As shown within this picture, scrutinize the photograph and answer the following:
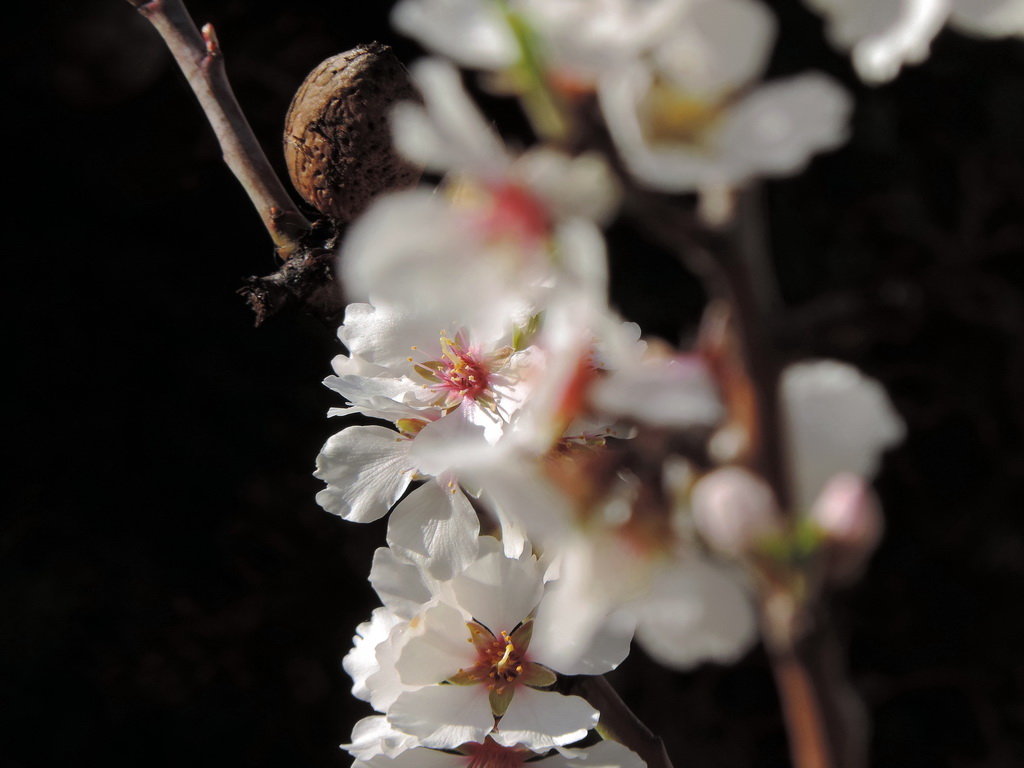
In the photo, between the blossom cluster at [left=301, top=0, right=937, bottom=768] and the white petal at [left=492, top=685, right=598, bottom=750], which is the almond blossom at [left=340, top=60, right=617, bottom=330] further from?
the white petal at [left=492, top=685, right=598, bottom=750]

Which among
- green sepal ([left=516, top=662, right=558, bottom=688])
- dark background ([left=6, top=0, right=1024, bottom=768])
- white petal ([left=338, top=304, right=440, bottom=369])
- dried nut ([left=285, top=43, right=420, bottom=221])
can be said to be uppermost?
dried nut ([left=285, top=43, right=420, bottom=221])

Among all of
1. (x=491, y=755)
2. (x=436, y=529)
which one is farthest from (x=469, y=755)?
(x=436, y=529)

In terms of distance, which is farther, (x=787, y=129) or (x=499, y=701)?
(x=499, y=701)

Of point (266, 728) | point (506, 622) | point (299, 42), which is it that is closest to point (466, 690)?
point (506, 622)

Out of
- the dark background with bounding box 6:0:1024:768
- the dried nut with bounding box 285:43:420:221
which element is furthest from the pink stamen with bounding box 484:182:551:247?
the dark background with bounding box 6:0:1024:768

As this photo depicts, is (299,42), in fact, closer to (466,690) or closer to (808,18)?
(808,18)

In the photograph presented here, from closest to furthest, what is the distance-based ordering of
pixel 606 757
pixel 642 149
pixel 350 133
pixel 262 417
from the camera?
pixel 642 149, pixel 606 757, pixel 350 133, pixel 262 417

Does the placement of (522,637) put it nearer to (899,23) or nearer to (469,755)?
(469,755)
